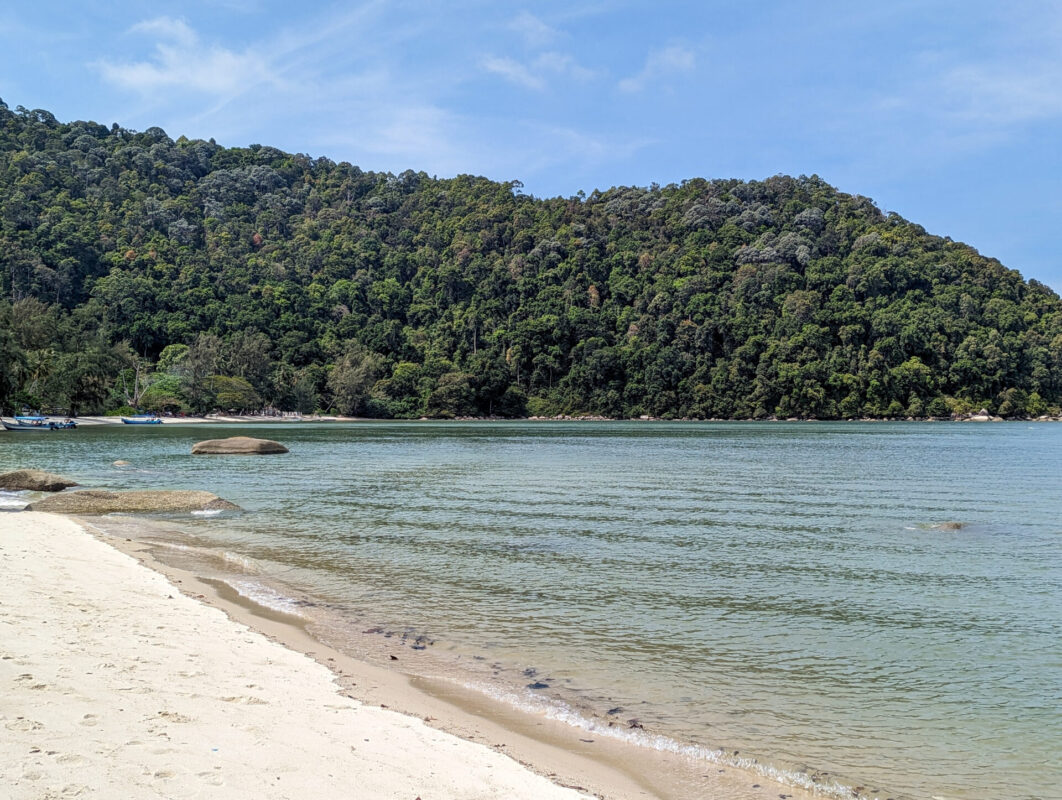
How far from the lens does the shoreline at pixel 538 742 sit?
18.4 feet

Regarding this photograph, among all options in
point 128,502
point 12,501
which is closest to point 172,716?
point 128,502

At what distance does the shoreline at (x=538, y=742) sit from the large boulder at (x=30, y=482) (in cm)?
1914

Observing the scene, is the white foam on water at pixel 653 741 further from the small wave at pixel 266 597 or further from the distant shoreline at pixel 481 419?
the distant shoreline at pixel 481 419

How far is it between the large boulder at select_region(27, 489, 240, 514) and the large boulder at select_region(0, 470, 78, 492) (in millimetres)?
3388

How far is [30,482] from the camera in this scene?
2402cm

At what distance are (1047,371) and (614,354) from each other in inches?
3108

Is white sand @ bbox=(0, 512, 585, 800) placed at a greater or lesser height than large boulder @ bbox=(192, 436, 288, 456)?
greater

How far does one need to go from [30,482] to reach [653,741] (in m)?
24.8

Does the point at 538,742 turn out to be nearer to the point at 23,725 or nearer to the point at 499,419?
the point at 23,725

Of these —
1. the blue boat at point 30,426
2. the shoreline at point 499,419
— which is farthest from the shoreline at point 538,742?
the shoreline at point 499,419

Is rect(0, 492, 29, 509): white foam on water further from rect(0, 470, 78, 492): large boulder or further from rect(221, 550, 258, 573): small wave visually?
rect(221, 550, 258, 573): small wave

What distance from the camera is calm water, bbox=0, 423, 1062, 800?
6.71 meters

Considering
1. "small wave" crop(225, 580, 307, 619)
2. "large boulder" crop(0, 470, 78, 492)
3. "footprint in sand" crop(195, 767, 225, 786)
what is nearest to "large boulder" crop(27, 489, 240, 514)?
"large boulder" crop(0, 470, 78, 492)

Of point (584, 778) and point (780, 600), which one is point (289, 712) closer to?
point (584, 778)
